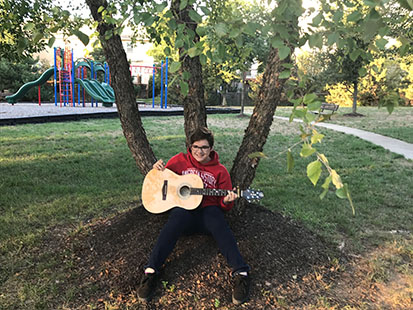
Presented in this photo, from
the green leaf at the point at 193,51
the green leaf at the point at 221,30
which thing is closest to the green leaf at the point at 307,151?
the green leaf at the point at 221,30

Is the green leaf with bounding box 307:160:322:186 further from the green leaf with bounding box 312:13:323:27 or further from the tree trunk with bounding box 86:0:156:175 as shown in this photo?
the tree trunk with bounding box 86:0:156:175

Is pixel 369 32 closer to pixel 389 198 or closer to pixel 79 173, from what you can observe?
pixel 389 198

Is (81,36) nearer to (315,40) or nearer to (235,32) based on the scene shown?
(235,32)

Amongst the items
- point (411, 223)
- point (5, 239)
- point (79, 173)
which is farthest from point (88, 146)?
point (411, 223)

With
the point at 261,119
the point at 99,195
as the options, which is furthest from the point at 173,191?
the point at 99,195

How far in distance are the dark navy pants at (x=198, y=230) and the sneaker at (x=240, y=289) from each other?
0.06 m

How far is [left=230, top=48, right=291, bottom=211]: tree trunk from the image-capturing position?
2.90 metres

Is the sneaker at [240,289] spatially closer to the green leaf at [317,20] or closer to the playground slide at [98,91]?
the green leaf at [317,20]

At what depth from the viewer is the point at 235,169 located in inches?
130

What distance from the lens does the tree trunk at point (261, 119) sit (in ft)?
9.50

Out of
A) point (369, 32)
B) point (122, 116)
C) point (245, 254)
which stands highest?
point (369, 32)

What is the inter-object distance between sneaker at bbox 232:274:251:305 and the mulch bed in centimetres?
5

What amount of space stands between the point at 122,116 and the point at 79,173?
264 centimetres

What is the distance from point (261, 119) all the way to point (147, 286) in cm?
166
